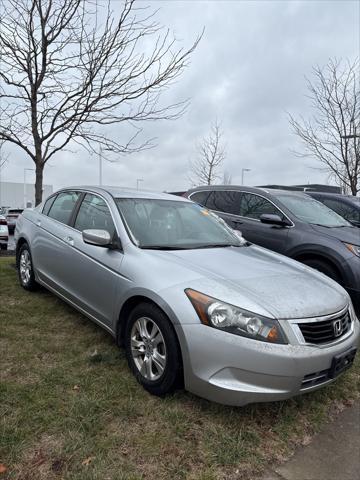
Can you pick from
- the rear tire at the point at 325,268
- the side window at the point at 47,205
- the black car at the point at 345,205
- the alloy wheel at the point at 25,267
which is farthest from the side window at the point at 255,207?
the alloy wheel at the point at 25,267

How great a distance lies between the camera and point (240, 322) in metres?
2.53

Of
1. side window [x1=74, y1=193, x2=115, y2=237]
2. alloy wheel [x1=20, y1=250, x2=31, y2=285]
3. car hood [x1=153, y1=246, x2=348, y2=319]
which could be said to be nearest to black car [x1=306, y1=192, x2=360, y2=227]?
car hood [x1=153, y1=246, x2=348, y2=319]

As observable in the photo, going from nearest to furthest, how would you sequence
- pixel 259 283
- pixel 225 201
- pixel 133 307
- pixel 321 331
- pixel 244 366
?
1. pixel 244 366
2. pixel 321 331
3. pixel 259 283
4. pixel 133 307
5. pixel 225 201

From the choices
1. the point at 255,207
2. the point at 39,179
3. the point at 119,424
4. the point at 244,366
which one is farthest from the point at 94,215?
the point at 39,179

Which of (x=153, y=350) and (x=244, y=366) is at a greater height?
(x=244, y=366)

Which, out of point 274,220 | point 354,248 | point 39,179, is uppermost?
point 39,179

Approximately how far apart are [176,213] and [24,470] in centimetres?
267

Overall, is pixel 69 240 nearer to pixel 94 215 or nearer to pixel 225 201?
pixel 94 215

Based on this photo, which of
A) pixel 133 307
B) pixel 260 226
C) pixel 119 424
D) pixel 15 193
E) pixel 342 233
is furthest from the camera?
pixel 15 193

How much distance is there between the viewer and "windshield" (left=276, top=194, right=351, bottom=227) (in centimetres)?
571

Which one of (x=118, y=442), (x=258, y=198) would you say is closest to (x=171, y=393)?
(x=118, y=442)

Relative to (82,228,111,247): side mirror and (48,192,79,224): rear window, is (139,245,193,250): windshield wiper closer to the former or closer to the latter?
(82,228,111,247): side mirror

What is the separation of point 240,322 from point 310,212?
390 centimetres

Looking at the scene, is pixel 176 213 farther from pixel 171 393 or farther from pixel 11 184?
pixel 11 184
